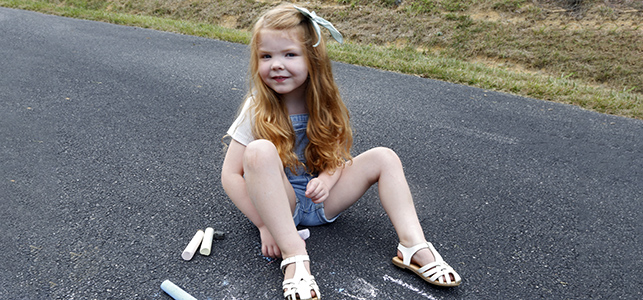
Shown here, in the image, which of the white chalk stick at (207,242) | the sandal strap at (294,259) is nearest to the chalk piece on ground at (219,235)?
the white chalk stick at (207,242)

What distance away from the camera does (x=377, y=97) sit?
458 cm

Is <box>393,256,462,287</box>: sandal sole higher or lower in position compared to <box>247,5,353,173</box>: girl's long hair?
lower

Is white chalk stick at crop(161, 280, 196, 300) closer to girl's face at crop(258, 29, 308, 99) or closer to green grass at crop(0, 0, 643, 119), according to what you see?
girl's face at crop(258, 29, 308, 99)

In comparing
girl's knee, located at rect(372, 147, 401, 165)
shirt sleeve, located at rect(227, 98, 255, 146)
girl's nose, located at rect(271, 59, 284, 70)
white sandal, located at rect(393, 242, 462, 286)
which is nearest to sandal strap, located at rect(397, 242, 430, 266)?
white sandal, located at rect(393, 242, 462, 286)

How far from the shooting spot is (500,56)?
6656 mm

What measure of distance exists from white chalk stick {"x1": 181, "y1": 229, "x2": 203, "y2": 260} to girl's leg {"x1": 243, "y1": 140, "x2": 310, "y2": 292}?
0.41 meters

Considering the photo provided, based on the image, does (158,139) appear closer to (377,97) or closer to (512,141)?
(377,97)

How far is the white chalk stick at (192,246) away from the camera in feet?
6.82

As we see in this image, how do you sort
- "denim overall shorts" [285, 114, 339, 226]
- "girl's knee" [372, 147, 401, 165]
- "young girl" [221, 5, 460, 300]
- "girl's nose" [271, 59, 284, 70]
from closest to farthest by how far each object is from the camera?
"young girl" [221, 5, 460, 300]
"girl's nose" [271, 59, 284, 70]
"girl's knee" [372, 147, 401, 165]
"denim overall shorts" [285, 114, 339, 226]

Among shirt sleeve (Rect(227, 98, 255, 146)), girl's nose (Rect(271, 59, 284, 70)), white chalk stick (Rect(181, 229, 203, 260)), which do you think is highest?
girl's nose (Rect(271, 59, 284, 70))

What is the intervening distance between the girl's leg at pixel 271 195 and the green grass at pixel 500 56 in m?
3.70

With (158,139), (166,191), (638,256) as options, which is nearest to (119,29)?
(158,139)

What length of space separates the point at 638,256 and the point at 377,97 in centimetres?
273

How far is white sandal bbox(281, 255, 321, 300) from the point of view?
179 cm
